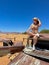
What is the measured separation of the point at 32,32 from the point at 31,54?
5.54 feet

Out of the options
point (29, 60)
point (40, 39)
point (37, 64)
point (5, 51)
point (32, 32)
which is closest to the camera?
point (37, 64)

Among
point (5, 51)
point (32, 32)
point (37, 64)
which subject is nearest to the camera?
point (37, 64)

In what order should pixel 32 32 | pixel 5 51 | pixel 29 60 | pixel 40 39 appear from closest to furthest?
pixel 29 60
pixel 5 51
pixel 40 39
pixel 32 32

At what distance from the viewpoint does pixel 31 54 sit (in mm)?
5129

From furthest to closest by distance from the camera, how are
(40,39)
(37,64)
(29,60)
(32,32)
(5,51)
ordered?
(32,32) → (40,39) → (5,51) → (29,60) → (37,64)

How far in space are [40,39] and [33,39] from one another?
0.72ft

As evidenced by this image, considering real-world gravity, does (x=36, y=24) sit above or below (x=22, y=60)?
above

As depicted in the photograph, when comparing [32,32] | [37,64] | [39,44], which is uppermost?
[32,32]

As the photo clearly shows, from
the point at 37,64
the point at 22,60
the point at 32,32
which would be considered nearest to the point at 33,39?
the point at 32,32

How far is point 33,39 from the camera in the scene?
19.8 feet

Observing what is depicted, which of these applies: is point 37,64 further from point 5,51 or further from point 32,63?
point 5,51

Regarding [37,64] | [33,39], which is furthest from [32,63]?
[33,39]

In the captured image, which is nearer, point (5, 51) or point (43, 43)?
point (5, 51)

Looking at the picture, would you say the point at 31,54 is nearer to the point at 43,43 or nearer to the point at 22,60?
the point at 22,60
